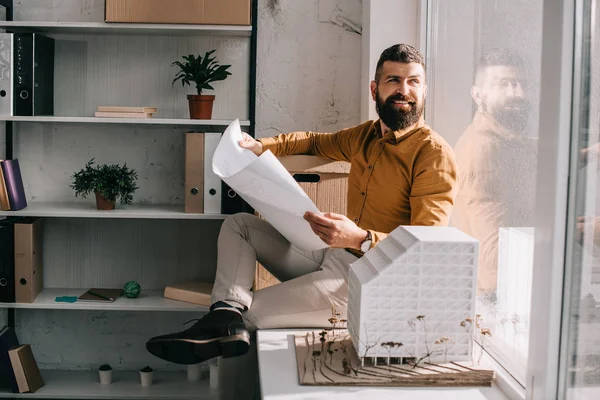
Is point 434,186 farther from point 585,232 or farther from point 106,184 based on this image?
point 106,184

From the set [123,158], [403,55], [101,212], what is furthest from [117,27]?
[403,55]

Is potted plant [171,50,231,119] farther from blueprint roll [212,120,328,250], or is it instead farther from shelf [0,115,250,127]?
blueprint roll [212,120,328,250]

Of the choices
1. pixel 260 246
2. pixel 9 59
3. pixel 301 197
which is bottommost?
pixel 260 246

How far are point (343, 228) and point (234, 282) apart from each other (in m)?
0.41

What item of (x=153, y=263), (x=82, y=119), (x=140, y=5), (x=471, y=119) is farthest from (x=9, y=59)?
(x=471, y=119)

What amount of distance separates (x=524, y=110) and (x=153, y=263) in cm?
193

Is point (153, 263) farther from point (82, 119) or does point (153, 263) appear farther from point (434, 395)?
point (434, 395)

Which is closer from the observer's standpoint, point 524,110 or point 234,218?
point 524,110

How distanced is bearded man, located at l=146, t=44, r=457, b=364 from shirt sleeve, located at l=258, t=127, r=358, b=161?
10 millimetres

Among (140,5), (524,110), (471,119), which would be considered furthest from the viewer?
(140,5)

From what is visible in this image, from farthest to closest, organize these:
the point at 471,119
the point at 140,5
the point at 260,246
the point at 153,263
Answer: the point at 153,263 < the point at 140,5 < the point at 260,246 < the point at 471,119

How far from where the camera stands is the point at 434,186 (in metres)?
2.18

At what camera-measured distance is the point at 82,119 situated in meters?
2.85

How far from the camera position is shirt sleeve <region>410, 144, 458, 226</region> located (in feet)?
6.97
